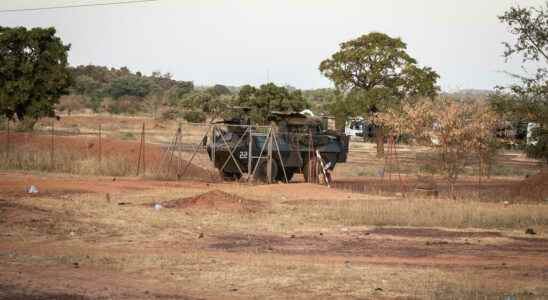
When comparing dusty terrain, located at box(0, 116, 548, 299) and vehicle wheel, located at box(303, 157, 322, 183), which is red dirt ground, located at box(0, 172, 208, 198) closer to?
dusty terrain, located at box(0, 116, 548, 299)

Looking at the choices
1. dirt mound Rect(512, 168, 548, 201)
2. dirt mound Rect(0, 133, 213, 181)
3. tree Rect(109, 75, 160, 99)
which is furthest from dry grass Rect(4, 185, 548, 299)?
tree Rect(109, 75, 160, 99)

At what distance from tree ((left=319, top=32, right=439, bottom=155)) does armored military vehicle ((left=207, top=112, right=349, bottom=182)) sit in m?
15.4

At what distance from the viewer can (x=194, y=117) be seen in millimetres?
71812

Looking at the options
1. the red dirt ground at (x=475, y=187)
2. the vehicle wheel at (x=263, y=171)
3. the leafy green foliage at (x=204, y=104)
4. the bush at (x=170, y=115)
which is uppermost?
the leafy green foliage at (x=204, y=104)

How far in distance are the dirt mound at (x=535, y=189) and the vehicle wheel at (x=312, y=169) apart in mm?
6617

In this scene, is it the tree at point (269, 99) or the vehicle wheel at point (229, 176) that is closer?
the vehicle wheel at point (229, 176)

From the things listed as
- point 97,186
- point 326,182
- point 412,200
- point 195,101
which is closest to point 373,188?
point 326,182

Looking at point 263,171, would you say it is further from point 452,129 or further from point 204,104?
point 204,104

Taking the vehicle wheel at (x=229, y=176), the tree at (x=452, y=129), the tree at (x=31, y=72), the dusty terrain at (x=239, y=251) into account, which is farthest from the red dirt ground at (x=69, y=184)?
the tree at (x=31, y=72)

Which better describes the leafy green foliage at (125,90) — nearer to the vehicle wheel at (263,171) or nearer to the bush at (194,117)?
the bush at (194,117)

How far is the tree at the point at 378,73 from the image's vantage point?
153 ft

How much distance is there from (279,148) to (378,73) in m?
18.7

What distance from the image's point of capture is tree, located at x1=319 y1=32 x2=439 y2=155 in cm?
4675

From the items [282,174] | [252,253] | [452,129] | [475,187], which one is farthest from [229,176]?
[252,253]
